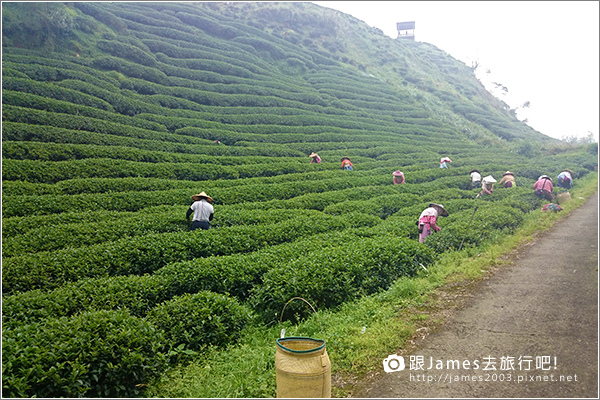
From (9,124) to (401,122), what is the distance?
119 ft

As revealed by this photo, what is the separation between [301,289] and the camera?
25.1 feet

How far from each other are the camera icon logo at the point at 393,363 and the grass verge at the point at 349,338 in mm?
95

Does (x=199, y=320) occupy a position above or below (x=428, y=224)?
below

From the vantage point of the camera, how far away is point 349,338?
640 centimetres

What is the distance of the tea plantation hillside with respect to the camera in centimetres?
644

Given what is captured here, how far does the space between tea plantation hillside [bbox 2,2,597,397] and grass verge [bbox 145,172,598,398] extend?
405 millimetres

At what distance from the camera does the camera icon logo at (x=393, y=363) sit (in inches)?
222

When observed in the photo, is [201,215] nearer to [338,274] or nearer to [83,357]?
[338,274]

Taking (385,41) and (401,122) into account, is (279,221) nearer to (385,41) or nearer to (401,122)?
(401,122)

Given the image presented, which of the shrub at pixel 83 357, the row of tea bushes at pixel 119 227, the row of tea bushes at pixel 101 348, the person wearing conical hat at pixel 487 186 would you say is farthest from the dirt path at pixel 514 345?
the person wearing conical hat at pixel 487 186

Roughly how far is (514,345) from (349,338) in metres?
2.63

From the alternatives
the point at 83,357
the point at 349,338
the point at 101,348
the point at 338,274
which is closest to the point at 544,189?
the point at 338,274

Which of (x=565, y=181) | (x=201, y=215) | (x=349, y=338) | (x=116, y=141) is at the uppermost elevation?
(x=116, y=141)

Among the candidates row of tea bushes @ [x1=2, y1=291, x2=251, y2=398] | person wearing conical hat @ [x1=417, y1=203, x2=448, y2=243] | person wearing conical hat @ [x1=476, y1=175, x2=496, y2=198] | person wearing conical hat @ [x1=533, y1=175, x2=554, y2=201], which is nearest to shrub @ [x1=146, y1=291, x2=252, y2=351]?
row of tea bushes @ [x1=2, y1=291, x2=251, y2=398]
